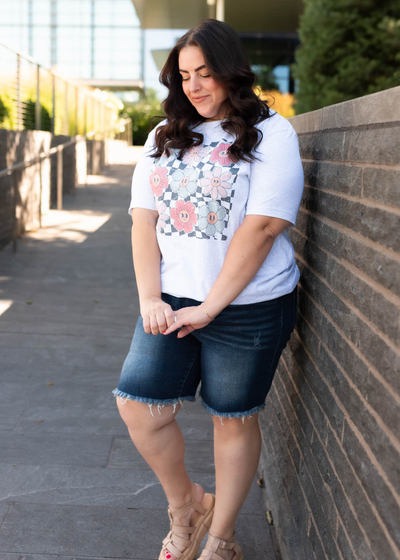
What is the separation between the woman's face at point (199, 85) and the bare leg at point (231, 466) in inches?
40.0

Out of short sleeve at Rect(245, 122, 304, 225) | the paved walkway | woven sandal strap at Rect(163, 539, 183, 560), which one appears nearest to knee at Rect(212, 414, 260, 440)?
woven sandal strap at Rect(163, 539, 183, 560)

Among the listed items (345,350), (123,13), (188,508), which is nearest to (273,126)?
(345,350)

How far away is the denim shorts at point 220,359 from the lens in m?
1.96

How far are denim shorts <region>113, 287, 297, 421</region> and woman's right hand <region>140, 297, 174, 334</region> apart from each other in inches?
2.6

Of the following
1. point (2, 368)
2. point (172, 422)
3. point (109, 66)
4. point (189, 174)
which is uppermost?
point (109, 66)

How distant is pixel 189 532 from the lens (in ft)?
7.38

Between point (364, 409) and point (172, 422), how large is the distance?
82 cm

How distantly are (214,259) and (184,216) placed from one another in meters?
0.16

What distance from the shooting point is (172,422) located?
2.15 meters

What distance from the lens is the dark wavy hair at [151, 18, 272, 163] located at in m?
1.88

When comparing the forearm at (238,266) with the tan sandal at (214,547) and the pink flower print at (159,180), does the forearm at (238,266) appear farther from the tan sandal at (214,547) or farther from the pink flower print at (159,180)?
the tan sandal at (214,547)

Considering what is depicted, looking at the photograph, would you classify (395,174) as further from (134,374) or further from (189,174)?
(134,374)

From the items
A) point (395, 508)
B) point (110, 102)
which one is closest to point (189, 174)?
point (395, 508)

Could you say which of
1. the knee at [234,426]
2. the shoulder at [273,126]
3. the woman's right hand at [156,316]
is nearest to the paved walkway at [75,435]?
the knee at [234,426]
